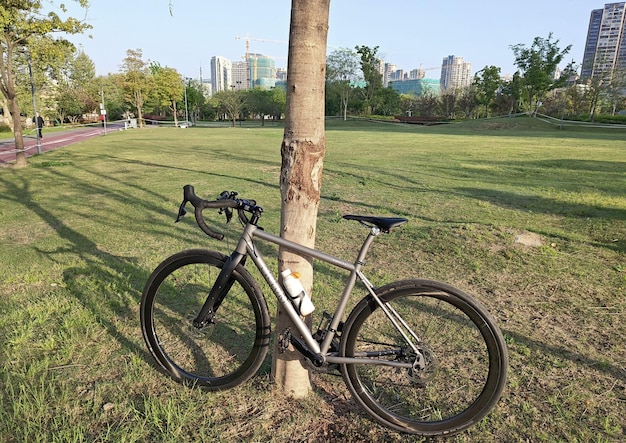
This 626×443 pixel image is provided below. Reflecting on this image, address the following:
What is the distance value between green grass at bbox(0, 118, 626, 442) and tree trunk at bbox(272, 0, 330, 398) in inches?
20.2

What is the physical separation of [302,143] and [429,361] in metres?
1.41

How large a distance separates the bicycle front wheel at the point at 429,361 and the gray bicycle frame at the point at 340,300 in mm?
34

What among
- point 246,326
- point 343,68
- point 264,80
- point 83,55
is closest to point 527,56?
point 343,68

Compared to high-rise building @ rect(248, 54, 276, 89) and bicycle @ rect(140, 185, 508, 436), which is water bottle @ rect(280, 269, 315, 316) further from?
high-rise building @ rect(248, 54, 276, 89)

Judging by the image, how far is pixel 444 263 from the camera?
15.6 ft

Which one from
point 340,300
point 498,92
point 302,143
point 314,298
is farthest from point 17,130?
point 498,92

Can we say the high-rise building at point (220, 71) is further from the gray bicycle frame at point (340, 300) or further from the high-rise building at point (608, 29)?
the gray bicycle frame at point (340, 300)

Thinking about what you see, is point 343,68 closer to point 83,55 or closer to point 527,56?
point 527,56

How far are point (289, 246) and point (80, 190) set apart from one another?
8920 mm

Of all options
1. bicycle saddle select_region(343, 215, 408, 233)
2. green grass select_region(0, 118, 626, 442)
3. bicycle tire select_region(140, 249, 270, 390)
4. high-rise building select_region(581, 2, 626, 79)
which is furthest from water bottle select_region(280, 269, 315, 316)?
high-rise building select_region(581, 2, 626, 79)

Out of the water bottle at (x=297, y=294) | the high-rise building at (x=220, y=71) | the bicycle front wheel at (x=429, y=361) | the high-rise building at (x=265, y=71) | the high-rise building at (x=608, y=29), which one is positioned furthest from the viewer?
the high-rise building at (x=220, y=71)

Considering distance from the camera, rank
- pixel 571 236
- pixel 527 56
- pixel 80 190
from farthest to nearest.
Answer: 1. pixel 527 56
2. pixel 80 190
3. pixel 571 236

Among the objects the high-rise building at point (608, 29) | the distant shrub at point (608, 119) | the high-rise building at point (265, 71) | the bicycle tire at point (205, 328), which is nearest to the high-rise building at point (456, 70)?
the high-rise building at point (608, 29)

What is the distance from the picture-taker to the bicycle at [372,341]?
2.12m
